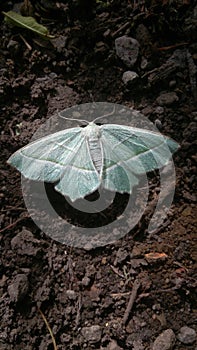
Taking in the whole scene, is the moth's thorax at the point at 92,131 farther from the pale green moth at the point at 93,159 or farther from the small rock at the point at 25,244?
the small rock at the point at 25,244

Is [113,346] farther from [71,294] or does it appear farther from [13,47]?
[13,47]

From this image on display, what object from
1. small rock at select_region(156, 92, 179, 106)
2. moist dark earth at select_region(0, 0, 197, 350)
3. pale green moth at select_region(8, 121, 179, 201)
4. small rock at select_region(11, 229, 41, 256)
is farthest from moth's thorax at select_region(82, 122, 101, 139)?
small rock at select_region(11, 229, 41, 256)

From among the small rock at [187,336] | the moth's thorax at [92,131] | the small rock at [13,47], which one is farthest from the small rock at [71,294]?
the small rock at [13,47]

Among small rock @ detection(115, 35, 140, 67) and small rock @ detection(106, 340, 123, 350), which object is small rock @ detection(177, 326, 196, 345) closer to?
small rock @ detection(106, 340, 123, 350)

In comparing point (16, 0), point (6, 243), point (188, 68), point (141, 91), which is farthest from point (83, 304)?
point (16, 0)

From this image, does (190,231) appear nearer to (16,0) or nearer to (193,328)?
(193,328)

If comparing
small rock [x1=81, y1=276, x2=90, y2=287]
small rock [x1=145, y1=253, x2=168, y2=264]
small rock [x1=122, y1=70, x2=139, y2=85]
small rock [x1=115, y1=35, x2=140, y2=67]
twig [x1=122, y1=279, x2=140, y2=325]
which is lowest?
twig [x1=122, y1=279, x2=140, y2=325]

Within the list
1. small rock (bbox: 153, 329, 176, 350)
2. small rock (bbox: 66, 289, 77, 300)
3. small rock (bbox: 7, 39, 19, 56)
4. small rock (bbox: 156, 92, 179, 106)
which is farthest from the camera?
small rock (bbox: 7, 39, 19, 56)
